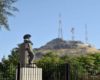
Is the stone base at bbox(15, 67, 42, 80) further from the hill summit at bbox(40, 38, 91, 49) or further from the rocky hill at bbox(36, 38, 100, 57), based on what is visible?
the hill summit at bbox(40, 38, 91, 49)

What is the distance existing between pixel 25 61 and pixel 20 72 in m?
1.01

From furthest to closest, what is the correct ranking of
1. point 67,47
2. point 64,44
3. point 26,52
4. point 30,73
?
point 64,44
point 67,47
point 26,52
point 30,73

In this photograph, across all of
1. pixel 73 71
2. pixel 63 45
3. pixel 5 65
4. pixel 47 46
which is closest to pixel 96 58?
pixel 5 65

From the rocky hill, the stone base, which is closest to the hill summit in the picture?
the rocky hill

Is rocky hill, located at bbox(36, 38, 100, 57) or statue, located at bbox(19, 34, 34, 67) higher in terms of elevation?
→ rocky hill, located at bbox(36, 38, 100, 57)

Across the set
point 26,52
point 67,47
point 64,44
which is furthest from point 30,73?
point 64,44

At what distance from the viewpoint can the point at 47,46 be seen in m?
173

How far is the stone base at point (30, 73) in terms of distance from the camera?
1584 centimetres

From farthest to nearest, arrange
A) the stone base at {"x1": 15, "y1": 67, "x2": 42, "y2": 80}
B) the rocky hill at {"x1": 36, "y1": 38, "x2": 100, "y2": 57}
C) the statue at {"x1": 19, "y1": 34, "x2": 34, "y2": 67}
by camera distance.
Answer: the rocky hill at {"x1": 36, "y1": 38, "x2": 100, "y2": 57}, the statue at {"x1": 19, "y1": 34, "x2": 34, "y2": 67}, the stone base at {"x1": 15, "y1": 67, "x2": 42, "y2": 80}

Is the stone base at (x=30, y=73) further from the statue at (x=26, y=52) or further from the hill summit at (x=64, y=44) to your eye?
the hill summit at (x=64, y=44)

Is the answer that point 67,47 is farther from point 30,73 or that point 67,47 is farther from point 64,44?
point 30,73

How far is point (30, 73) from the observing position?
1619cm

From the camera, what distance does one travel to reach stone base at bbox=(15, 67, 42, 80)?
1584cm

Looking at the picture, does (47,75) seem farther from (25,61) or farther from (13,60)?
(13,60)
